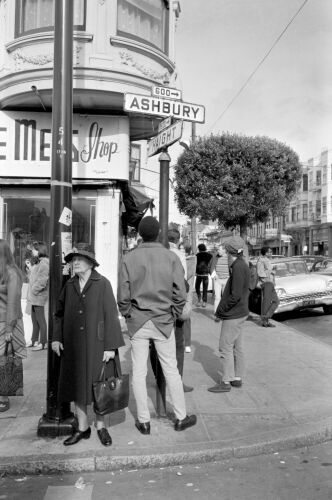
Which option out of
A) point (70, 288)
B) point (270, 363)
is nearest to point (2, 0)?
point (70, 288)

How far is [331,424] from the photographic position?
460 cm

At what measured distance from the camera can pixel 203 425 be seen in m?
4.62

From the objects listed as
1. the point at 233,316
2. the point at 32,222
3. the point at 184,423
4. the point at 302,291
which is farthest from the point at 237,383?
the point at 302,291

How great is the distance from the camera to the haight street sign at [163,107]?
18.5 ft

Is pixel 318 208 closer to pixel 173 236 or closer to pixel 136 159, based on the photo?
pixel 136 159

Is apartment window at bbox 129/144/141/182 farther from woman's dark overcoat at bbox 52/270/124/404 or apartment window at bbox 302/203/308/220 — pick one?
apartment window at bbox 302/203/308/220

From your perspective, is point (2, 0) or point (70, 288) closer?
point (70, 288)

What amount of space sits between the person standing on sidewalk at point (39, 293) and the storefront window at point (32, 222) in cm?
181

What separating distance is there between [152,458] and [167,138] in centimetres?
335

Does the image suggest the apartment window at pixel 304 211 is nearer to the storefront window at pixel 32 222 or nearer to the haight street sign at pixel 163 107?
the storefront window at pixel 32 222

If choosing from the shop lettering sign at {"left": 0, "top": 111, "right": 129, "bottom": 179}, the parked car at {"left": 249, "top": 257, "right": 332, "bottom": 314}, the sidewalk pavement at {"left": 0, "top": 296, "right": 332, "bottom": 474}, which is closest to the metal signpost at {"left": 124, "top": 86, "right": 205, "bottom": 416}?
the sidewalk pavement at {"left": 0, "top": 296, "right": 332, "bottom": 474}

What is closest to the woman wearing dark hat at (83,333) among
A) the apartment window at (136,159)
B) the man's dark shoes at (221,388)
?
the man's dark shoes at (221,388)

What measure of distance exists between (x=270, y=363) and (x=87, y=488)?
4175 millimetres

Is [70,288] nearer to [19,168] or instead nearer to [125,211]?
[19,168]
